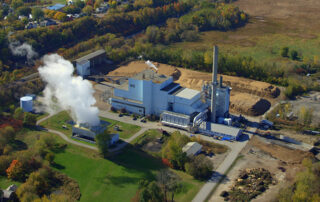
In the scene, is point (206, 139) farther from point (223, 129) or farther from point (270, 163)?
point (270, 163)

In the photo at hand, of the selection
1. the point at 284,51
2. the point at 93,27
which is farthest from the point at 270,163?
the point at 93,27

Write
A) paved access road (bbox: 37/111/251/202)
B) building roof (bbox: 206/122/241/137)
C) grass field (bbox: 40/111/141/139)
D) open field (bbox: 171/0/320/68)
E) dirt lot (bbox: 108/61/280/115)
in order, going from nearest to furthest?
paved access road (bbox: 37/111/251/202), building roof (bbox: 206/122/241/137), grass field (bbox: 40/111/141/139), dirt lot (bbox: 108/61/280/115), open field (bbox: 171/0/320/68)

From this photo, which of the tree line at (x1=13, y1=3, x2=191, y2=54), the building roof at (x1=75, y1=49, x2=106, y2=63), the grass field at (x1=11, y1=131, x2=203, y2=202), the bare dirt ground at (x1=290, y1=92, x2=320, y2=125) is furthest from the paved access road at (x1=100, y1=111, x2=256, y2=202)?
the tree line at (x1=13, y1=3, x2=191, y2=54)

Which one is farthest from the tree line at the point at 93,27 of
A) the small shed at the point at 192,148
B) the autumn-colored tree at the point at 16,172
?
the small shed at the point at 192,148

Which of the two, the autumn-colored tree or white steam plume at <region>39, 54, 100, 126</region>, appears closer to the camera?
the autumn-colored tree

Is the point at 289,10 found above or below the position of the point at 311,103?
above

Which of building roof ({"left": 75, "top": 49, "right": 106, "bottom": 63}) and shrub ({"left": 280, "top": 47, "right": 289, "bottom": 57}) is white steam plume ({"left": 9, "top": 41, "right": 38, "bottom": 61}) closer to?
building roof ({"left": 75, "top": 49, "right": 106, "bottom": 63})

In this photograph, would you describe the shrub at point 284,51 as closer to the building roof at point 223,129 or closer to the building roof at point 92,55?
the building roof at point 223,129
